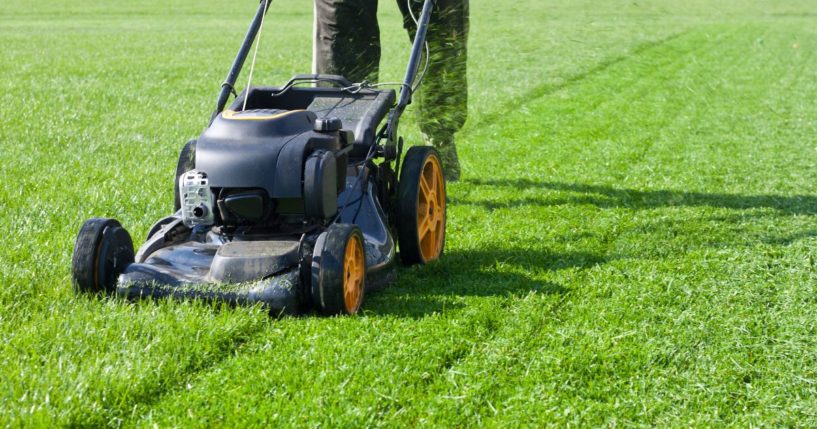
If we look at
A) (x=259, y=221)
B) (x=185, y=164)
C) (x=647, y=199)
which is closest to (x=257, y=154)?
(x=259, y=221)

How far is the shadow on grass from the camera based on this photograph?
19.3 feet

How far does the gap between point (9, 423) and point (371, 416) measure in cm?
89

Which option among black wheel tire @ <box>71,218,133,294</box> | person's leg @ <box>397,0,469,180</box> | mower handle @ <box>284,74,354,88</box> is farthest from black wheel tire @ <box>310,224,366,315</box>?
person's leg @ <box>397,0,469,180</box>

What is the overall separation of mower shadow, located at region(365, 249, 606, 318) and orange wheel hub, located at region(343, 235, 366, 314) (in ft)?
0.24

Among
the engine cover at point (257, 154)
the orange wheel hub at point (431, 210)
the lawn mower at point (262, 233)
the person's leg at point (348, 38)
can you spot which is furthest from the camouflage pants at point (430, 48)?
the engine cover at point (257, 154)

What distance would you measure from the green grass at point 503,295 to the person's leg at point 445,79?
36cm

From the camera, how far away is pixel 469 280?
13.8 ft

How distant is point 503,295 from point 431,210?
66 cm

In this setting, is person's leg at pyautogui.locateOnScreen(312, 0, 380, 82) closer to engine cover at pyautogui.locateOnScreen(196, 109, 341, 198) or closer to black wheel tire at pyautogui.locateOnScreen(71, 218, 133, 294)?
engine cover at pyautogui.locateOnScreen(196, 109, 341, 198)

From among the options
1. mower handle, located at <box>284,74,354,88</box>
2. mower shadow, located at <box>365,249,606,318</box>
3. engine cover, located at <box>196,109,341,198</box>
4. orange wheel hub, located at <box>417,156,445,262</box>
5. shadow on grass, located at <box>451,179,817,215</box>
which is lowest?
shadow on grass, located at <box>451,179,817,215</box>

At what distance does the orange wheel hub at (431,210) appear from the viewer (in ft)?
14.4

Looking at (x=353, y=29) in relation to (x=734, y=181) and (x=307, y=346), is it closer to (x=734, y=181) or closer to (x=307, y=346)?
(x=307, y=346)

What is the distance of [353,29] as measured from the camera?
5.23 meters

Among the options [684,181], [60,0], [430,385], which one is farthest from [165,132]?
[60,0]
